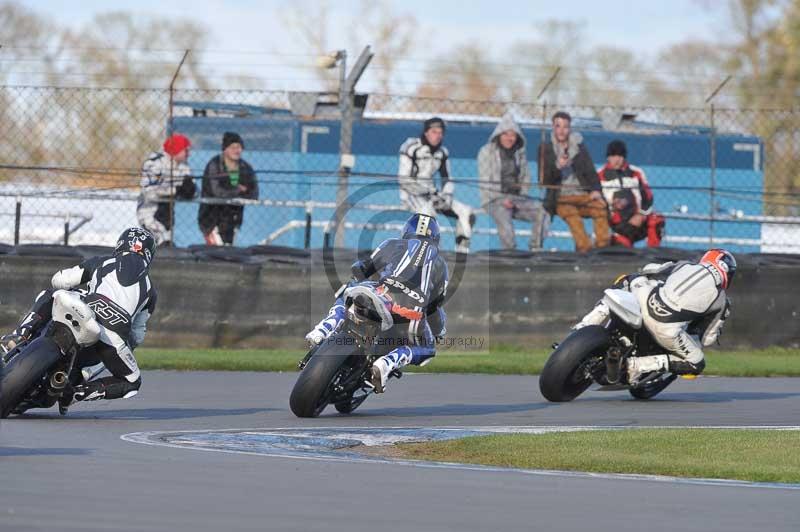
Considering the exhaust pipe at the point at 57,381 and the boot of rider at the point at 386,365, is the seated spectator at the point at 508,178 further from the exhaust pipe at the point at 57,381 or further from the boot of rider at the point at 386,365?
the exhaust pipe at the point at 57,381

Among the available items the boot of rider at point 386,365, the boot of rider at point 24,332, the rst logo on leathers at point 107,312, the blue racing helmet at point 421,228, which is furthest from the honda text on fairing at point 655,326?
the boot of rider at point 24,332

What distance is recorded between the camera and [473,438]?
10406mm

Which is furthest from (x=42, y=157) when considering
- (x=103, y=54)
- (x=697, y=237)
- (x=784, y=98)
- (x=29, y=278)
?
(x=784, y=98)

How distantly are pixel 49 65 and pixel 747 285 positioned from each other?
9389 mm

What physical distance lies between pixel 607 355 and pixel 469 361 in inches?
171

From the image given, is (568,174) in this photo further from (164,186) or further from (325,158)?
(164,186)

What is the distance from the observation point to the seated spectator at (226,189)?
776 inches

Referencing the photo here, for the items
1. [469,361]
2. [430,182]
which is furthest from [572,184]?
[469,361]

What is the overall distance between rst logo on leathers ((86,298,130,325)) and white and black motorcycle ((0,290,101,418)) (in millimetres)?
128

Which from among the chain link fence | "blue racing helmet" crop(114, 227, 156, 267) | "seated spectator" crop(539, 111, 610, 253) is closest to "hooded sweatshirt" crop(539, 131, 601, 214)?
"seated spectator" crop(539, 111, 610, 253)

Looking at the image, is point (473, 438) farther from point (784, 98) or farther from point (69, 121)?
point (784, 98)

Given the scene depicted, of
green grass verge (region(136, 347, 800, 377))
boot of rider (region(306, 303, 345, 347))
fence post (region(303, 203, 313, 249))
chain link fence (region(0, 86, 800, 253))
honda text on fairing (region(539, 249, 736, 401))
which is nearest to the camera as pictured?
boot of rider (region(306, 303, 345, 347))

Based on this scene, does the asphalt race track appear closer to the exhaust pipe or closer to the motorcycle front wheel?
the exhaust pipe

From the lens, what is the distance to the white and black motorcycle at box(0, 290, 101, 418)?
11.3m
